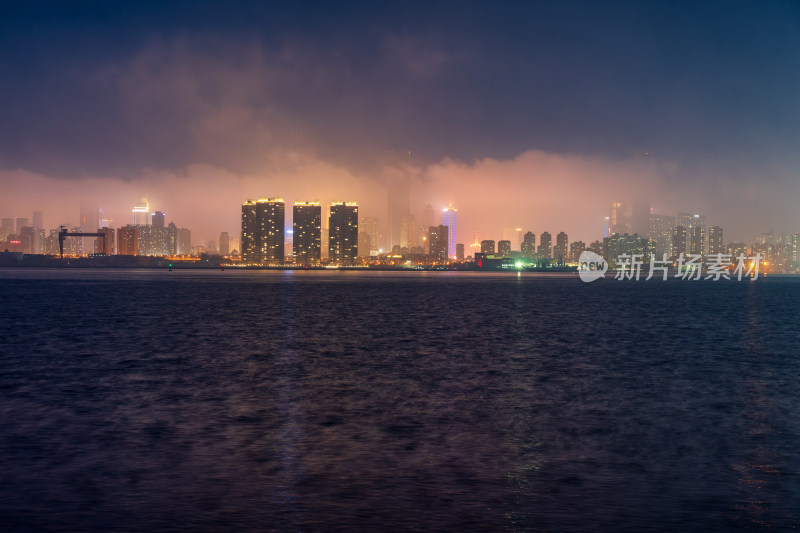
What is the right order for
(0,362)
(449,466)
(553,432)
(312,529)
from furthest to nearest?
1. (0,362)
2. (553,432)
3. (449,466)
4. (312,529)

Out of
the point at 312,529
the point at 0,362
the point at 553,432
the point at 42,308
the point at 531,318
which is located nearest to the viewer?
the point at 312,529

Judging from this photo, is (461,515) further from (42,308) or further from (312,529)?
(42,308)

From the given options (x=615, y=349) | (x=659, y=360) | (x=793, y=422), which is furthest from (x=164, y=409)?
(x=615, y=349)

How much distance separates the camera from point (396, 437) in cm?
1969

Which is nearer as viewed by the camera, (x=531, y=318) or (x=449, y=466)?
(x=449, y=466)

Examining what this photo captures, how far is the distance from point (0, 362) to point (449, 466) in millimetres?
32257

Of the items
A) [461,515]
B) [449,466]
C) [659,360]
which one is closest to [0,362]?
[449,466]

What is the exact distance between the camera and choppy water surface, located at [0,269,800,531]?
1277 centimetres

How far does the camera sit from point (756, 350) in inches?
1882

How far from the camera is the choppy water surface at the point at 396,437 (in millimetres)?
12773

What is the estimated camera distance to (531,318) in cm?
7794

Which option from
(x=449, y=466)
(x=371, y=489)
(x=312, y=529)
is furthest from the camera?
(x=449, y=466)

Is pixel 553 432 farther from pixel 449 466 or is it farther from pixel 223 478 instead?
pixel 223 478

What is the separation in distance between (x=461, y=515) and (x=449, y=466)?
3.76 meters
